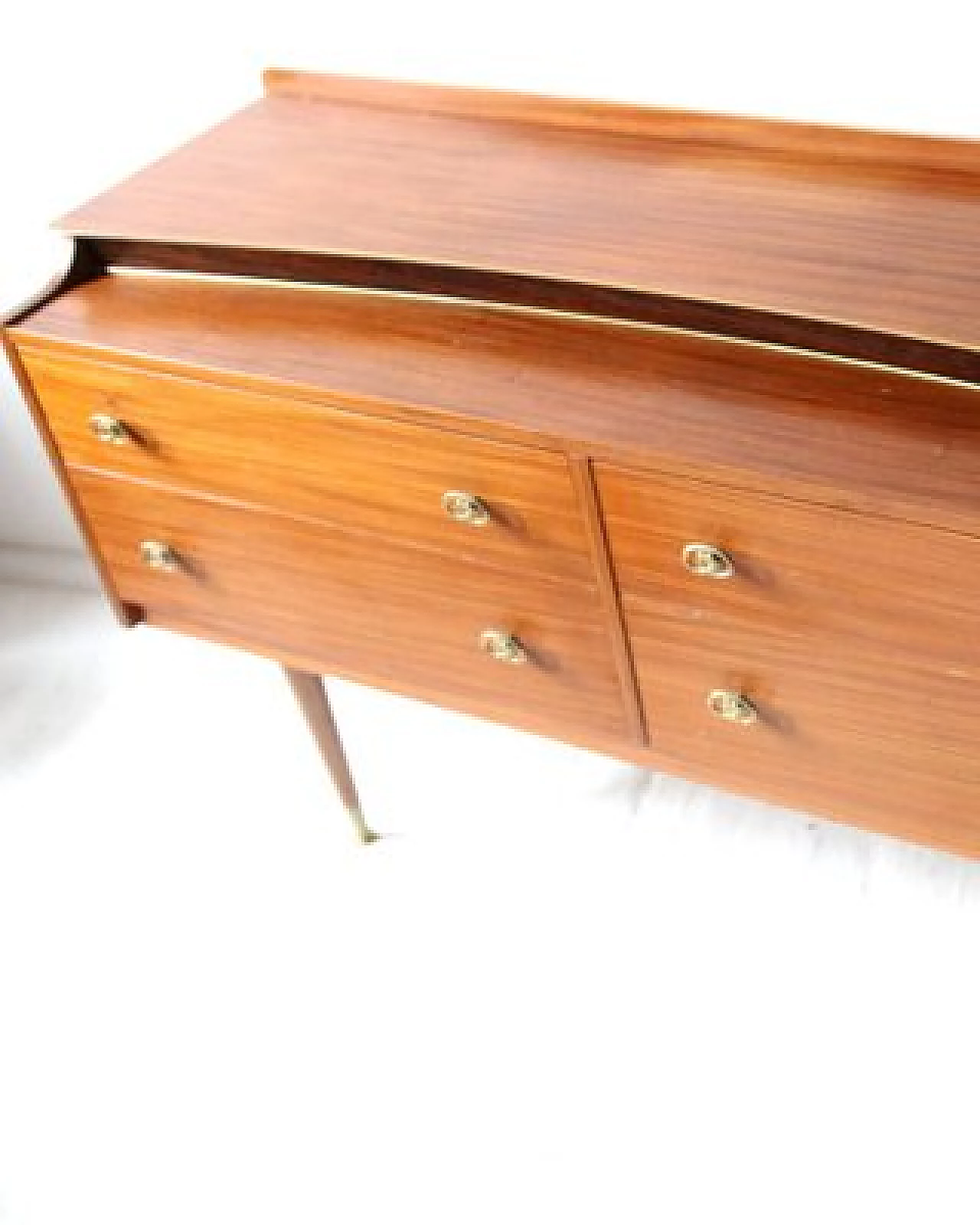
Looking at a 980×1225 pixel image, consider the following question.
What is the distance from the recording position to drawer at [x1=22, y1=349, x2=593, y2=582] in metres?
1.23

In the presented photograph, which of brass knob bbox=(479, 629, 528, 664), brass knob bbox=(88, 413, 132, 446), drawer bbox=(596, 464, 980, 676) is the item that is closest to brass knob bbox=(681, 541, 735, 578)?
drawer bbox=(596, 464, 980, 676)

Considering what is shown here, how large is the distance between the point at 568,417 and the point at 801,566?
20 cm

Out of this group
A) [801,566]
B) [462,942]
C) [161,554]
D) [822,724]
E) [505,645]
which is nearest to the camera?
[801,566]

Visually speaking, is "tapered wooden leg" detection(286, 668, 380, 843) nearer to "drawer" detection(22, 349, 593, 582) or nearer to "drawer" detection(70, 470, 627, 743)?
"drawer" detection(70, 470, 627, 743)

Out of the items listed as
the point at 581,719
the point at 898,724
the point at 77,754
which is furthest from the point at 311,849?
the point at 898,724

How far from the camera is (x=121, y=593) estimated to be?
1.61 metres

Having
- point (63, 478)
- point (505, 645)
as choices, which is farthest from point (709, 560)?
point (63, 478)

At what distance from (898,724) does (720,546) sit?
20cm

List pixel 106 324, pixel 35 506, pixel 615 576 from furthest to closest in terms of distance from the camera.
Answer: pixel 35 506 → pixel 106 324 → pixel 615 576

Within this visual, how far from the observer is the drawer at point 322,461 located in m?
1.23

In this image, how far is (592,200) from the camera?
4.32 ft

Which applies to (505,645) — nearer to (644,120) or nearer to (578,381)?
(578,381)

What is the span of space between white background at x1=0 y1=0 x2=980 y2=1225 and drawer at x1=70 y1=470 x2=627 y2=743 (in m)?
0.34

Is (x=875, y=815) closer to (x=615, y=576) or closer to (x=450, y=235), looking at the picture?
(x=615, y=576)
